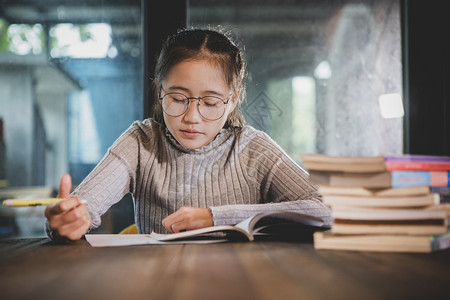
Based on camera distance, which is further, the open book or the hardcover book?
the open book

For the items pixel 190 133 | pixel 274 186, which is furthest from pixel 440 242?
pixel 190 133

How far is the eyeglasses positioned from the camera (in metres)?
1.24

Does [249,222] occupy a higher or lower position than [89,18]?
lower

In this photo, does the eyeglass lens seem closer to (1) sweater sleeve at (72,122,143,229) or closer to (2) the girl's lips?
(2) the girl's lips

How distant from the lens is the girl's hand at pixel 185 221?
3.16ft

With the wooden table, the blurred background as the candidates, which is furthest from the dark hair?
the wooden table

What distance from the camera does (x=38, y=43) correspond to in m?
2.18

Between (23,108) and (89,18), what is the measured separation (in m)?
0.76

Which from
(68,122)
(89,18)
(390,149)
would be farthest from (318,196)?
(68,122)

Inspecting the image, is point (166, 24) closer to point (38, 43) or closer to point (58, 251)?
point (38, 43)

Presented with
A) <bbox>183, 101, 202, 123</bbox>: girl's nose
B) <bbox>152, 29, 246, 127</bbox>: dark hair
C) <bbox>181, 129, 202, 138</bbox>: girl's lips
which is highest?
<bbox>152, 29, 246, 127</bbox>: dark hair

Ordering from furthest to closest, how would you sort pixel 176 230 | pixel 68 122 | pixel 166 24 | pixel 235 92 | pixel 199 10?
pixel 68 122 < pixel 199 10 < pixel 166 24 < pixel 235 92 < pixel 176 230

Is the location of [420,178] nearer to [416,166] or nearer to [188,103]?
[416,166]

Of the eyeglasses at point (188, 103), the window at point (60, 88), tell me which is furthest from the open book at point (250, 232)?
the window at point (60, 88)
